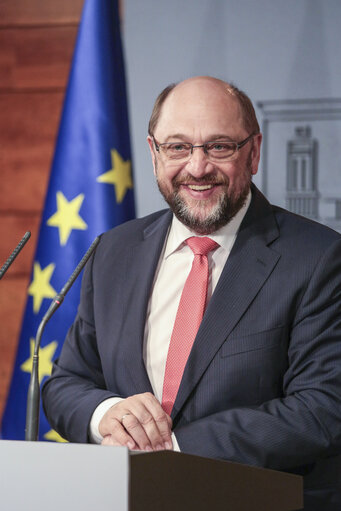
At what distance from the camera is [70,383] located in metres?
1.78

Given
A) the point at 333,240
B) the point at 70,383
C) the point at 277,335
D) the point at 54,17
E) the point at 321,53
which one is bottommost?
the point at 70,383

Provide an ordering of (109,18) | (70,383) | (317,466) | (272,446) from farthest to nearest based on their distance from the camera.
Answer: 1. (109,18)
2. (70,383)
3. (317,466)
4. (272,446)

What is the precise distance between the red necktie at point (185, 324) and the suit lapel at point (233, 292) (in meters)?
0.05

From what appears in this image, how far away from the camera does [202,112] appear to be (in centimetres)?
173

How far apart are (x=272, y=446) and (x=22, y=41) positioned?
7.53ft

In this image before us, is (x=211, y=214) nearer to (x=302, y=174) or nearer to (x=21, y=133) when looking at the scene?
(x=302, y=174)

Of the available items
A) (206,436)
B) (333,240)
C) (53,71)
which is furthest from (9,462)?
(53,71)

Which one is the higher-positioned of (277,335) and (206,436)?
(277,335)

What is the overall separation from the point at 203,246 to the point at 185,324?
0.22 meters

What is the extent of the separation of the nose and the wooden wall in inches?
58.2

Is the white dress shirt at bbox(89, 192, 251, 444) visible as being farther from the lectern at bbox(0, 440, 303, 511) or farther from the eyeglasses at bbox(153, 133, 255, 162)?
the lectern at bbox(0, 440, 303, 511)

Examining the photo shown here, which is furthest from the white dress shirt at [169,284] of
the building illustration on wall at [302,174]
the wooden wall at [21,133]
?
the wooden wall at [21,133]

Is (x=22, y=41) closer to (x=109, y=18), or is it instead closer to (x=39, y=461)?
(x=109, y=18)

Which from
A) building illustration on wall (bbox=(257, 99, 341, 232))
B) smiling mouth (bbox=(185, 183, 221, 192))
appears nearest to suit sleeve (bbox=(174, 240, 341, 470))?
smiling mouth (bbox=(185, 183, 221, 192))
